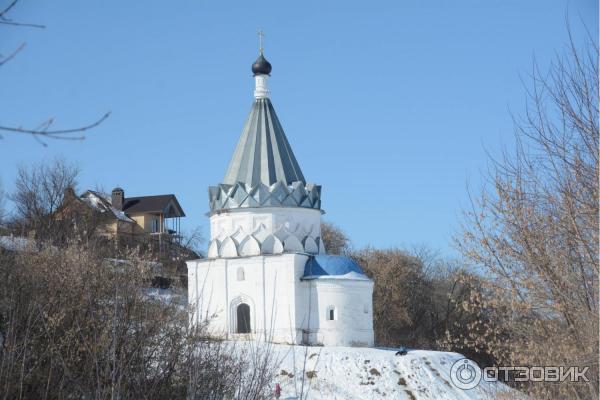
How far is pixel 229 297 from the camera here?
27875mm

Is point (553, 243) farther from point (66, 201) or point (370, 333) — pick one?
point (66, 201)

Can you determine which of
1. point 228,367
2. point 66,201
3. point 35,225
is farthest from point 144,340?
point 66,201

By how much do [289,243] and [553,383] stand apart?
1962 cm

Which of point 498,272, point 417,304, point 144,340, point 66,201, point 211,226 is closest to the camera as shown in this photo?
point 144,340

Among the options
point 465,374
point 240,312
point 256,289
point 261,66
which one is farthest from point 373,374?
point 261,66

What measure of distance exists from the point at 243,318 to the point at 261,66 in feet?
31.2

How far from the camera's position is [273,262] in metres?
27.7

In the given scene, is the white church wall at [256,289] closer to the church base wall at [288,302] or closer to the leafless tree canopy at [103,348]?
the church base wall at [288,302]

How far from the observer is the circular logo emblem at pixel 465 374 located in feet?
70.2

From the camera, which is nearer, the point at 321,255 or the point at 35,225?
the point at 321,255

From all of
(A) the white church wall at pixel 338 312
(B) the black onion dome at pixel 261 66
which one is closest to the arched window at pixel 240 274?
(A) the white church wall at pixel 338 312

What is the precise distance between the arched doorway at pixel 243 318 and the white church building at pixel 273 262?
34 mm

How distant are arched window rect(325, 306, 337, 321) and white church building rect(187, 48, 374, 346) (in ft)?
0.11

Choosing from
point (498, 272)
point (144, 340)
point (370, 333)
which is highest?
point (498, 272)
